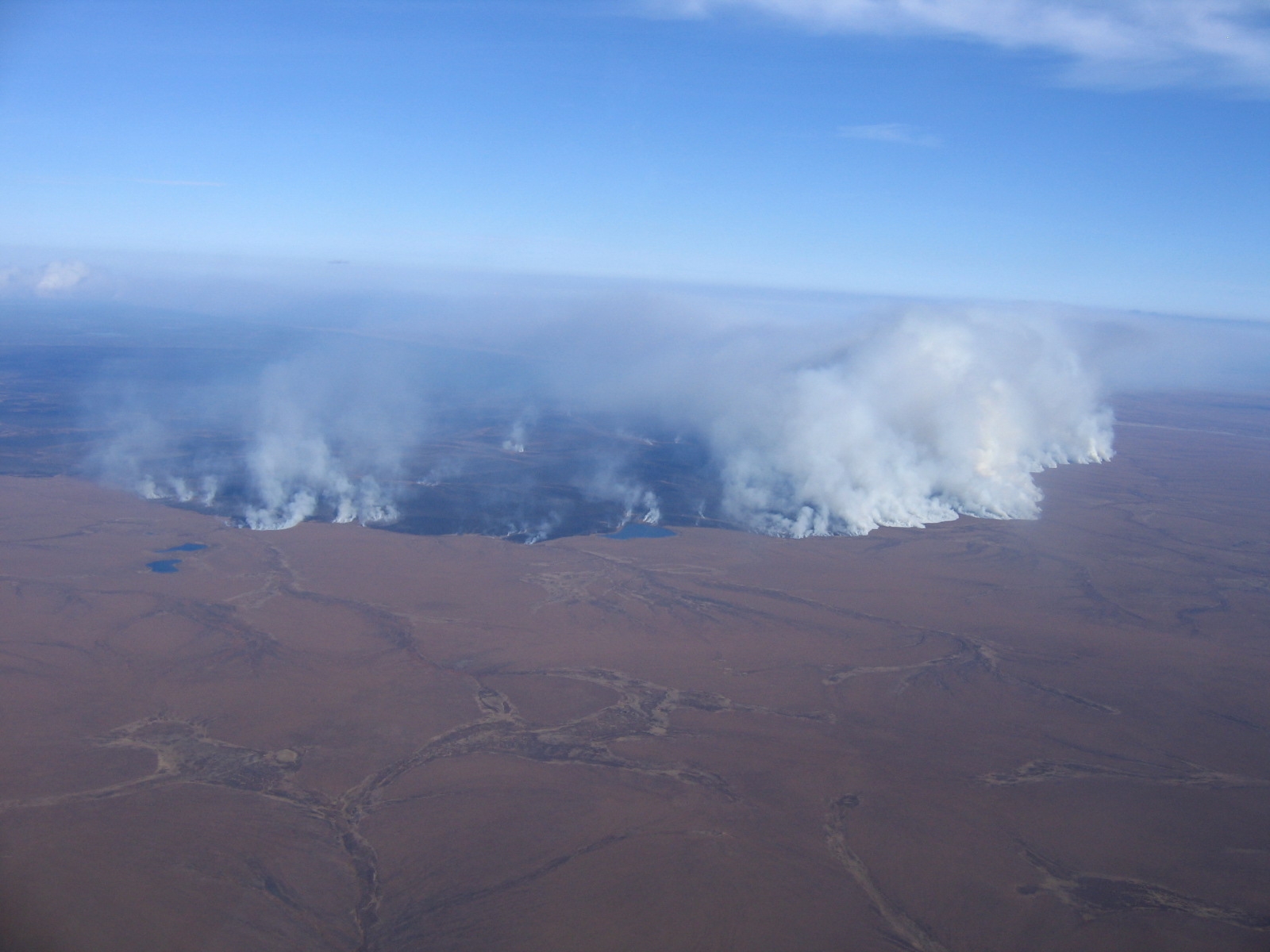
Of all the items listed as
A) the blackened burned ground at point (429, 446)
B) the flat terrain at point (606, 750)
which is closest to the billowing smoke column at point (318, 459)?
the blackened burned ground at point (429, 446)

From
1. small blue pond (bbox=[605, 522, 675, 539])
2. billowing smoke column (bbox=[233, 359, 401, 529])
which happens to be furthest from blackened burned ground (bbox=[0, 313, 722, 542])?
billowing smoke column (bbox=[233, 359, 401, 529])

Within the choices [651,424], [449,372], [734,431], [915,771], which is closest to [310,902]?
[915,771]

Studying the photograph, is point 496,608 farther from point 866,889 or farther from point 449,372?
point 449,372

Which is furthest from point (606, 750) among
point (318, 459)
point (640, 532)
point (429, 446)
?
point (429, 446)

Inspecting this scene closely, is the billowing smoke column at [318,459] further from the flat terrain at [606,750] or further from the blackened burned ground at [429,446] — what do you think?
the flat terrain at [606,750]

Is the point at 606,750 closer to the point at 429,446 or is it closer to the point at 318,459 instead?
the point at 318,459

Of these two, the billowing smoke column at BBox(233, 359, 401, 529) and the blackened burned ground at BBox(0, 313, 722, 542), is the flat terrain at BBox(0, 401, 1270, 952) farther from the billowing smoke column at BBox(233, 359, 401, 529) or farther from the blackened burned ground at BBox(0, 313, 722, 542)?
the blackened burned ground at BBox(0, 313, 722, 542)
